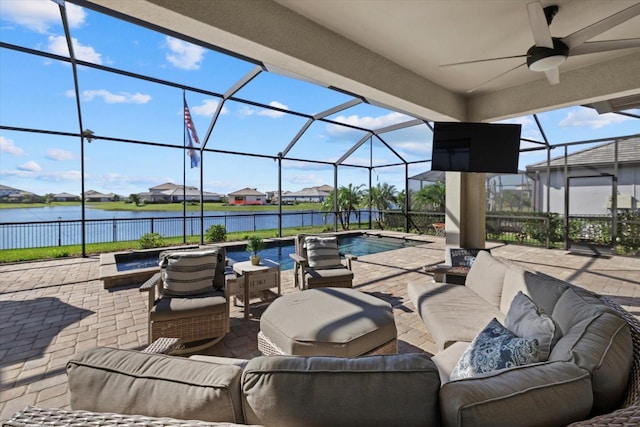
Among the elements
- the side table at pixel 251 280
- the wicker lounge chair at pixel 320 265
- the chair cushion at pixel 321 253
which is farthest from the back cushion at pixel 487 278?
the side table at pixel 251 280

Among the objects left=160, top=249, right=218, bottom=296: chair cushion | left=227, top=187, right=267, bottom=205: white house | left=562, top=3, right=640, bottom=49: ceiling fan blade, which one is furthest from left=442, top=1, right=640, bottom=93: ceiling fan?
left=227, top=187, right=267, bottom=205: white house

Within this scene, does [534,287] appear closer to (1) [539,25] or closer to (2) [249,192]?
(1) [539,25]

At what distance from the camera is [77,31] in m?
4.29

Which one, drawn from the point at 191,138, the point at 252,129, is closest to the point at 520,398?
the point at 191,138

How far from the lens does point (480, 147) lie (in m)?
4.81

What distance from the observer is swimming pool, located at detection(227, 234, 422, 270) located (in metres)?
8.11

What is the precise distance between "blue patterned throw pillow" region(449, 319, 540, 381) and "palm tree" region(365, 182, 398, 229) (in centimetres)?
1100

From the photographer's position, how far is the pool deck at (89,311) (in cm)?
248

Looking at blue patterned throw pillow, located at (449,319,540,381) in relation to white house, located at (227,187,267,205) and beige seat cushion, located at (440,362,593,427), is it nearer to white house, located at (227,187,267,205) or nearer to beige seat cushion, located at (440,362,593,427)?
beige seat cushion, located at (440,362,593,427)

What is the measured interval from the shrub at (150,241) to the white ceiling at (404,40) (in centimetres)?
600

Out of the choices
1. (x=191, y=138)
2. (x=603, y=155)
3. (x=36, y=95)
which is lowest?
(x=603, y=155)

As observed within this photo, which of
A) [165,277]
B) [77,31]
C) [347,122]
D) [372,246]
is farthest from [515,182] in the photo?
[77,31]

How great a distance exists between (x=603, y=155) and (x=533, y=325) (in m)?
8.85

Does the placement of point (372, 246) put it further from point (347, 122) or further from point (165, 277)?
point (165, 277)
